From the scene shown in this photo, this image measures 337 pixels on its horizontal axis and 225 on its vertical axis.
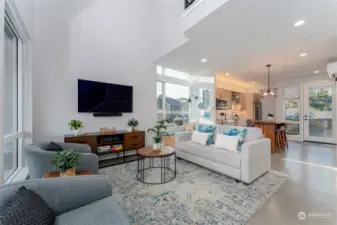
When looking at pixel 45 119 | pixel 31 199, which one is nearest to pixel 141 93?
pixel 45 119

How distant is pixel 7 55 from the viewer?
88.0 inches

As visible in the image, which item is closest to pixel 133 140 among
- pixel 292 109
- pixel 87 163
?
pixel 87 163

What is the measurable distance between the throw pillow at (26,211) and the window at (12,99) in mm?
1563

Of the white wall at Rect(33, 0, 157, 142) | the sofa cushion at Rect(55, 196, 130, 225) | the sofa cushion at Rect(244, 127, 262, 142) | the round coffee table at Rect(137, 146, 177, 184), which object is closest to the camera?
the sofa cushion at Rect(55, 196, 130, 225)

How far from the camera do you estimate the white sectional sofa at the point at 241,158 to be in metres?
2.53

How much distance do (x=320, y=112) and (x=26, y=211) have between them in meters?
8.24

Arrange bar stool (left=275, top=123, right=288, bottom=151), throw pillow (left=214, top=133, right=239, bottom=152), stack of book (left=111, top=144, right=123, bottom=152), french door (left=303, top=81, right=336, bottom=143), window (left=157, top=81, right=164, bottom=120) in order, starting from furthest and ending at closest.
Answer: french door (left=303, top=81, right=336, bottom=143) < window (left=157, top=81, right=164, bottom=120) < bar stool (left=275, top=123, right=288, bottom=151) < stack of book (left=111, top=144, right=123, bottom=152) < throw pillow (left=214, top=133, right=239, bottom=152)

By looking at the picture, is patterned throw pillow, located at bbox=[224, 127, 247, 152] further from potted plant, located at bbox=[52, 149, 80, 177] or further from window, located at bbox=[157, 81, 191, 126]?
window, located at bbox=[157, 81, 191, 126]

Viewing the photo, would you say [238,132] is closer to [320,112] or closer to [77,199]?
[77,199]

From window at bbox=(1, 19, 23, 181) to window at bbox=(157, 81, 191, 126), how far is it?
3.56 metres

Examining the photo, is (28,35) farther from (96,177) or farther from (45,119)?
(96,177)

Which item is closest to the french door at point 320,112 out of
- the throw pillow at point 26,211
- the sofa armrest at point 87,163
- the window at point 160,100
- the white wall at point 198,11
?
the window at point 160,100

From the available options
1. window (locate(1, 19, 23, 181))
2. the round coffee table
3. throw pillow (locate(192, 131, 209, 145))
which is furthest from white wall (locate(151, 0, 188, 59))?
window (locate(1, 19, 23, 181))

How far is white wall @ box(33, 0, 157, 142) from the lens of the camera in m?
3.07
